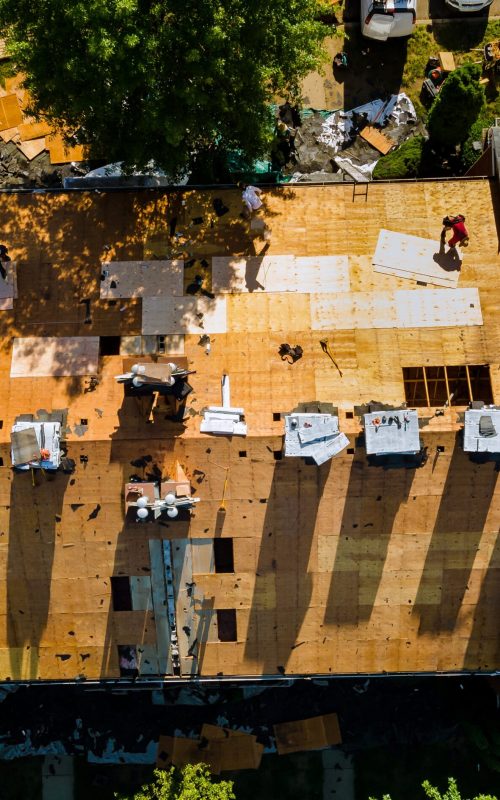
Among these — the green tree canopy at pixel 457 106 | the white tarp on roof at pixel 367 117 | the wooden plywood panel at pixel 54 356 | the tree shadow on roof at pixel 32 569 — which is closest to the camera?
the tree shadow on roof at pixel 32 569

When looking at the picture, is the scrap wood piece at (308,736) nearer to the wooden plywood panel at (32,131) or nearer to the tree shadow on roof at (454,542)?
the tree shadow on roof at (454,542)

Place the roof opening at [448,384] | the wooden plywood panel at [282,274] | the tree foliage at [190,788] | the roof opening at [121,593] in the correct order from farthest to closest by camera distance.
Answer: the tree foliage at [190,788] → the wooden plywood panel at [282,274] → the roof opening at [448,384] → the roof opening at [121,593]

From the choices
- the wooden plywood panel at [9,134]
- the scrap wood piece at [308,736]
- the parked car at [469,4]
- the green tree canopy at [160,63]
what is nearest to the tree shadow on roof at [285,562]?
the scrap wood piece at [308,736]

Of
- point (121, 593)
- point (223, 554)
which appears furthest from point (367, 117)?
point (121, 593)

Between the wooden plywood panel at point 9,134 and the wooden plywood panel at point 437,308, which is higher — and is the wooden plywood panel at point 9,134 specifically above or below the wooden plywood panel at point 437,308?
above

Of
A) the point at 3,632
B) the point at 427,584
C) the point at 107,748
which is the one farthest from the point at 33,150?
the point at 107,748

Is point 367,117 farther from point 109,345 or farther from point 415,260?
point 109,345

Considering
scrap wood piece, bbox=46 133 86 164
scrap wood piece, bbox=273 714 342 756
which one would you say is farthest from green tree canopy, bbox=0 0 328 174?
scrap wood piece, bbox=273 714 342 756
